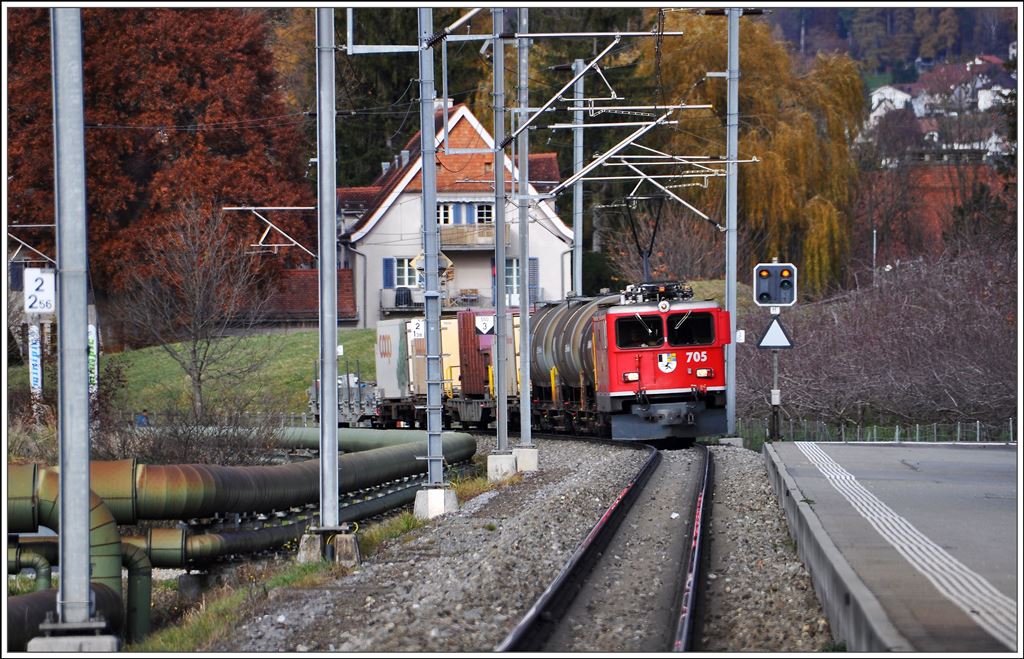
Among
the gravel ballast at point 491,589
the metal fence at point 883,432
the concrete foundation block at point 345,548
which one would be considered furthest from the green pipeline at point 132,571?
the metal fence at point 883,432

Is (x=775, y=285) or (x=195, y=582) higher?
(x=775, y=285)

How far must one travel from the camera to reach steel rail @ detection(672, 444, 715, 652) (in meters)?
10.3

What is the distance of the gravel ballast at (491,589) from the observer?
1079 cm

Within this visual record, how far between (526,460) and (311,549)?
1039cm

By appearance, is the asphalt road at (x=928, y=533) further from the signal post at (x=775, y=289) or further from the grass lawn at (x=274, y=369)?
the grass lawn at (x=274, y=369)

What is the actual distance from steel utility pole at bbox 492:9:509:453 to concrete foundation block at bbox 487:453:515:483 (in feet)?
0.73

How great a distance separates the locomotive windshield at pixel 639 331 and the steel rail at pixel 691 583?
9.06 metres

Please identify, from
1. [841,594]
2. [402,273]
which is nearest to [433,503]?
[841,594]

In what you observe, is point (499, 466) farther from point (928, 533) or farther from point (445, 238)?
point (445, 238)

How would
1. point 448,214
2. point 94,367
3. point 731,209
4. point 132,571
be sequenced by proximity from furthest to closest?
1. point 448,214
2. point 94,367
3. point 731,209
4. point 132,571

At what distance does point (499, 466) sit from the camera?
81.0ft

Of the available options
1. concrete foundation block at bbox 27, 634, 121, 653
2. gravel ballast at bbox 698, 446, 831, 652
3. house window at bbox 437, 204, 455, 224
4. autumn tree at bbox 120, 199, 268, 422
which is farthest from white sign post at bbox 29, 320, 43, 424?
house window at bbox 437, 204, 455, 224

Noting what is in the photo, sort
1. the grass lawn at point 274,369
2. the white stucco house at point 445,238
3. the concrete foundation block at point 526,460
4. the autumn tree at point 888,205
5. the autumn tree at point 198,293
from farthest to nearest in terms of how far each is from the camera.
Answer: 1. the autumn tree at point 888,205
2. the white stucco house at point 445,238
3. the grass lawn at point 274,369
4. the autumn tree at point 198,293
5. the concrete foundation block at point 526,460

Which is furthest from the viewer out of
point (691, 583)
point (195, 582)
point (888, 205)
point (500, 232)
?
point (888, 205)
